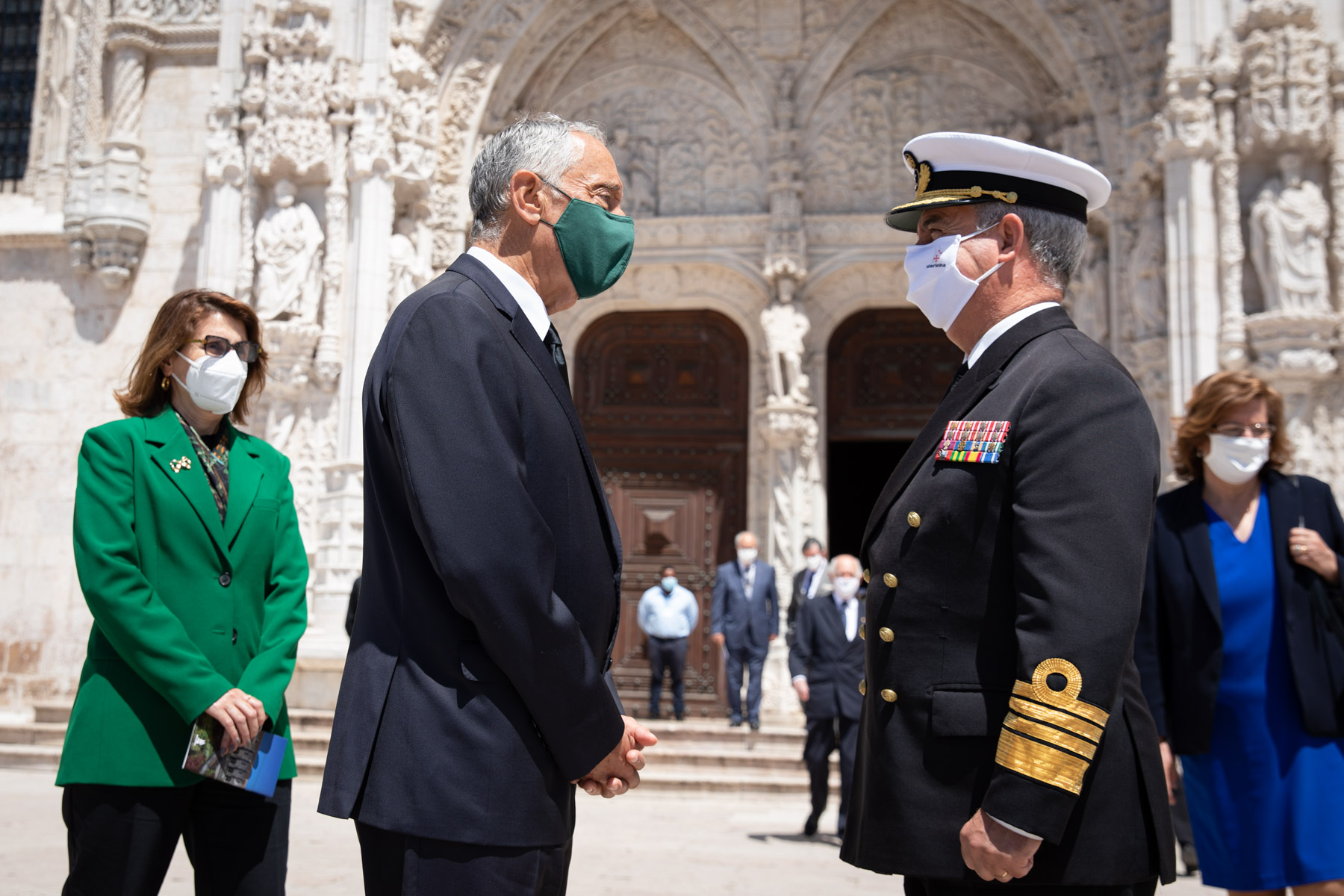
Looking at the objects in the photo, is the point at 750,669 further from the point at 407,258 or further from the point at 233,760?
the point at 233,760

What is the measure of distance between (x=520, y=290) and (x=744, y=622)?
27.1 feet

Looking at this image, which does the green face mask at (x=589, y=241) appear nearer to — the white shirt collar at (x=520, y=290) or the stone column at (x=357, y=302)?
the white shirt collar at (x=520, y=290)

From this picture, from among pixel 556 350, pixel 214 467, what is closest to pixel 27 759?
pixel 214 467

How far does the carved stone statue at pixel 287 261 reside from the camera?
10094 mm

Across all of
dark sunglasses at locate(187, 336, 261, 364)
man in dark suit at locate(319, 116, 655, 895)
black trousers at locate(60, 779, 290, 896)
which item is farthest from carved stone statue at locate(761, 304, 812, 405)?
man in dark suit at locate(319, 116, 655, 895)

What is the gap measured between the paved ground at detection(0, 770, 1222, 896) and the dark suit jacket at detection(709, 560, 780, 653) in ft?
7.15

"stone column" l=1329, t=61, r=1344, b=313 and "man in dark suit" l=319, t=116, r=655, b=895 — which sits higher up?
"stone column" l=1329, t=61, r=1344, b=313

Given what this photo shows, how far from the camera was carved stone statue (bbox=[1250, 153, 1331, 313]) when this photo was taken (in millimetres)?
8844

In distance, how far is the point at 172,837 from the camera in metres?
2.69

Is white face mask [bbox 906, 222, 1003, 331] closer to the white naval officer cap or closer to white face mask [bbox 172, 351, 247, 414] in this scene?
the white naval officer cap

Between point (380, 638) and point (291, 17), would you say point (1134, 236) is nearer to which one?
point (291, 17)

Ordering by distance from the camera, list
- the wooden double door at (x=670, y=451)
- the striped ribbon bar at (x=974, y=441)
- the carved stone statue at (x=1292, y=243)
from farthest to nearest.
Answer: the wooden double door at (x=670, y=451), the carved stone statue at (x=1292, y=243), the striped ribbon bar at (x=974, y=441)

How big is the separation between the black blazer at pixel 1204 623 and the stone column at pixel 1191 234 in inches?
231

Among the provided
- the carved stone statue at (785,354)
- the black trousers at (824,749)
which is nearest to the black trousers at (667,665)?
the carved stone statue at (785,354)
